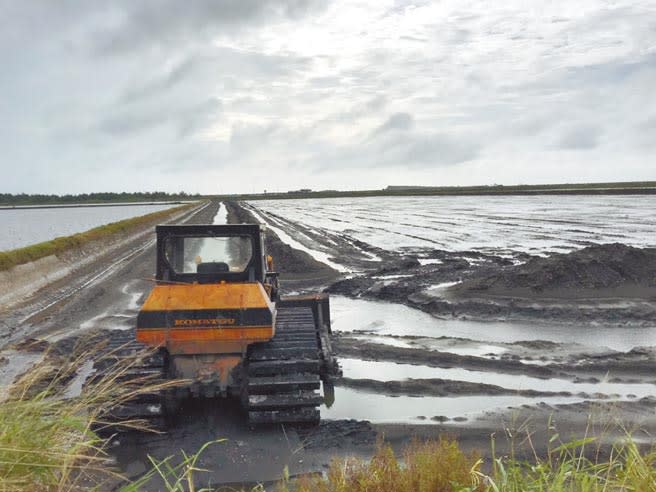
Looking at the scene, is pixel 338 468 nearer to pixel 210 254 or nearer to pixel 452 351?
pixel 210 254

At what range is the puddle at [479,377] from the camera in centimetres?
891

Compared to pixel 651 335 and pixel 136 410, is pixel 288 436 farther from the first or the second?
pixel 651 335

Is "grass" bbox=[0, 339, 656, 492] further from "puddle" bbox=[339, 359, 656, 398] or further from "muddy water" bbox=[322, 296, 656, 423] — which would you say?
"puddle" bbox=[339, 359, 656, 398]

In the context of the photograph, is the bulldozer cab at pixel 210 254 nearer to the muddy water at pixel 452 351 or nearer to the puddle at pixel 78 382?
the puddle at pixel 78 382

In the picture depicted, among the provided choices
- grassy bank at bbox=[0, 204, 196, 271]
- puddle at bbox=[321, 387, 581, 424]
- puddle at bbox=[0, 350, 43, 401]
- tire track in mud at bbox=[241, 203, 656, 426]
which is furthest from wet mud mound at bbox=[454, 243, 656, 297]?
grassy bank at bbox=[0, 204, 196, 271]

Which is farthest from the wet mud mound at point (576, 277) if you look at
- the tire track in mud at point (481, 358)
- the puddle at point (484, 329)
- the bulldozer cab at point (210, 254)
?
the bulldozer cab at point (210, 254)

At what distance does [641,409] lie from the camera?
794 cm

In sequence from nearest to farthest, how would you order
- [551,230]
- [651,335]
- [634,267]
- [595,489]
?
[595,489] < [651,335] < [634,267] < [551,230]

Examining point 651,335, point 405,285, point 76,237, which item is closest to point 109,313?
point 405,285

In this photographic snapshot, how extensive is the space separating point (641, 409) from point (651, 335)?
482 cm

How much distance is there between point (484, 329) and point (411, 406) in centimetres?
511

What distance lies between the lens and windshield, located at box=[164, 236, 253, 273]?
841 cm

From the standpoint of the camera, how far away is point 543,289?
16.1 metres

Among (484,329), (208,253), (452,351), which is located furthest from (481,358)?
(208,253)
